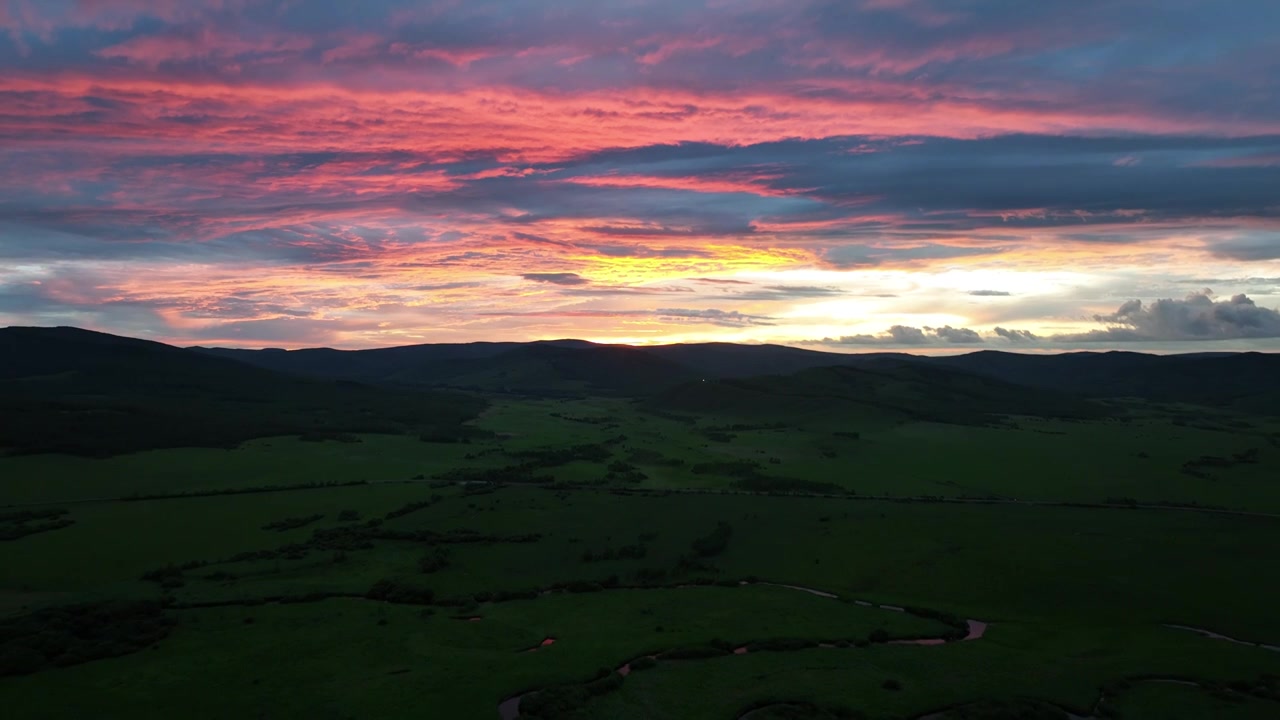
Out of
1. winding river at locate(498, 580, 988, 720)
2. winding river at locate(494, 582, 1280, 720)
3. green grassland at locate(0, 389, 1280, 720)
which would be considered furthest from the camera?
green grassland at locate(0, 389, 1280, 720)

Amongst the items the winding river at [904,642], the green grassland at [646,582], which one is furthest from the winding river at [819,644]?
the green grassland at [646,582]

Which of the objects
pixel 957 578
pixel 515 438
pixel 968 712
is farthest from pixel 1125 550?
pixel 515 438

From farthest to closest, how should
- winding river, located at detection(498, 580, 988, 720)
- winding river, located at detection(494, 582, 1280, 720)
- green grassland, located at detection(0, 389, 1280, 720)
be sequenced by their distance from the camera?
green grassland, located at detection(0, 389, 1280, 720)
winding river, located at detection(498, 580, 988, 720)
winding river, located at detection(494, 582, 1280, 720)

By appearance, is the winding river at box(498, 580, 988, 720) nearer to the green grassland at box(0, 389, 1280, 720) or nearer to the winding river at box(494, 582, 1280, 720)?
the winding river at box(494, 582, 1280, 720)

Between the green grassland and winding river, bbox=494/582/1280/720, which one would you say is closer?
winding river, bbox=494/582/1280/720

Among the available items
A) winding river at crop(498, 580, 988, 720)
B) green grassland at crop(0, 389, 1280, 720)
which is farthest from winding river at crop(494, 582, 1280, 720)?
green grassland at crop(0, 389, 1280, 720)

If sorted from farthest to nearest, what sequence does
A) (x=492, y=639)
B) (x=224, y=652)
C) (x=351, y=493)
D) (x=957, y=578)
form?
(x=351, y=493)
(x=957, y=578)
(x=492, y=639)
(x=224, y=652)

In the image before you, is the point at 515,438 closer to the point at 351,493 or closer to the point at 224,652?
the point at 351,493

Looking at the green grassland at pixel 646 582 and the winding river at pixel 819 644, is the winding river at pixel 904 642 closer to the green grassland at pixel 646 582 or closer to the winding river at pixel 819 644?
the winding river at pixel 819 644
